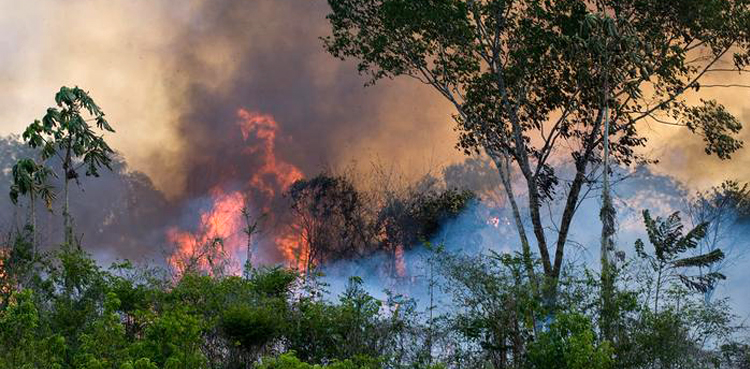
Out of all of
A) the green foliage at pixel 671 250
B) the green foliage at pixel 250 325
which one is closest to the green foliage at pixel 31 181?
the green foliage at pixel 250 325

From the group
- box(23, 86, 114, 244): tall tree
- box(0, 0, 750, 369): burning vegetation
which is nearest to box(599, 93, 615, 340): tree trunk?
box(0, 0, 750, 369): burning vegetation

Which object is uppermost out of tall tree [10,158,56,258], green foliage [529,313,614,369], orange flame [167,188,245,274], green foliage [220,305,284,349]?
orange flame [167,188,245,274]

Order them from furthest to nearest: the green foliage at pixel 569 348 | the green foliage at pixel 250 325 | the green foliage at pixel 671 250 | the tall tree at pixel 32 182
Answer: the tall tree at pixel 32 182 → the green foliage at pixel 671 250 → the green foliage at pixel 250 325 → the green foliage at pixel 569 348

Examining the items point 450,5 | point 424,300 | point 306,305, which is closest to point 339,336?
point 306,305

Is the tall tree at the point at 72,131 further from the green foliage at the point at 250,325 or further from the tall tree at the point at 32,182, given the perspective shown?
the green foliage at the point at 250,325

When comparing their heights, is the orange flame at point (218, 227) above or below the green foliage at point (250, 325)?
above

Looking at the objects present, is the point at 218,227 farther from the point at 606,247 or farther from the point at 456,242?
the point at 606,247

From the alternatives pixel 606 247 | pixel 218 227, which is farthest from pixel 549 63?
pixel 218 227

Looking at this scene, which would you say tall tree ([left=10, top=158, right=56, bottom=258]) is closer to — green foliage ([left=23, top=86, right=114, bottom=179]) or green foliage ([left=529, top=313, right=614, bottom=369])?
green foliage ([left=23, top=86, right=114, bottom=179])

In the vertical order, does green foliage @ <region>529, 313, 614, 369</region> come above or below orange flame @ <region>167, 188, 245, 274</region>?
below

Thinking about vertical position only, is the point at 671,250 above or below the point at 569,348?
above

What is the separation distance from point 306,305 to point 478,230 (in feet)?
77.4

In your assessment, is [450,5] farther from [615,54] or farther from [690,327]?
[690,327]

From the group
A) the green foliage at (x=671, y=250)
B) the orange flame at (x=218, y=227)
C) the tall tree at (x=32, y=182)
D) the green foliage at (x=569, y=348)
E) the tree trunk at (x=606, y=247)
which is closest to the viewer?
the green foliage at (x=569, y=348)
